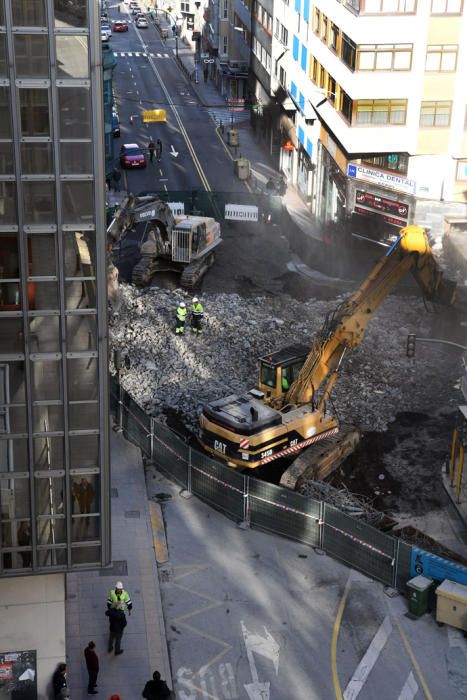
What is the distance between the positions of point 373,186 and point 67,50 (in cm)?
4047

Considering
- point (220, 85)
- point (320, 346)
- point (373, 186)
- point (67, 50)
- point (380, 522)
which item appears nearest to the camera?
point (67, 50)

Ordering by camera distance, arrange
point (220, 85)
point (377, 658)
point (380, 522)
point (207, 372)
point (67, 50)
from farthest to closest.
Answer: point (220, 85) < point (207, 372) < point (380, 522) < point (377, 658) < point (67, 50)

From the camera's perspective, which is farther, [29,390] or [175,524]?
→ [175,524]

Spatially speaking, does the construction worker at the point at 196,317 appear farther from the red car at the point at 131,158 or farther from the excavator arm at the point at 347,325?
the red car at the point at 131,158

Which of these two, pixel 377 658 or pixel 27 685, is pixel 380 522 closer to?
pixel 377 658

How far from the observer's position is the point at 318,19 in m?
70.1

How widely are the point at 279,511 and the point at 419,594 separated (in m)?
5.62

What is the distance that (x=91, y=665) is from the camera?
26.9 m

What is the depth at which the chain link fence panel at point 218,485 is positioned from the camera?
34.8m

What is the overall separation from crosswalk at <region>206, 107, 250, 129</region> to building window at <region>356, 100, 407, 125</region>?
137ft

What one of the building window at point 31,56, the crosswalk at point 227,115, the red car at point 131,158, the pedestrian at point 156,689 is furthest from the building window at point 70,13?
the crosswalk at point 227,115

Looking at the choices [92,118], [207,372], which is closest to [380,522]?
[207,372]

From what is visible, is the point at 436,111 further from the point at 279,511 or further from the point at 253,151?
the point at 253,151

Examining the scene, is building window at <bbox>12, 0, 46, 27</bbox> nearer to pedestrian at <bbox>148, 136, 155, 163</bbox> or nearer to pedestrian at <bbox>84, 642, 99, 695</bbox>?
pedestrian at <bbox>84, 642, 99, 695</bbox>
